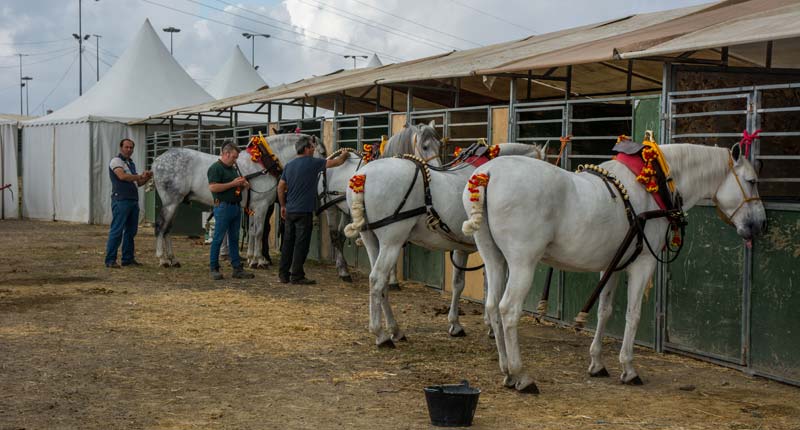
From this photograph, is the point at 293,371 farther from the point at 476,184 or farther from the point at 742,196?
the point at 742,196

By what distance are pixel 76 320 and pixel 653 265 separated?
5584 mm

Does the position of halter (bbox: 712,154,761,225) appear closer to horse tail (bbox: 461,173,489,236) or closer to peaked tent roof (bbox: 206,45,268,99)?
horse tail (bbox: 461,173,489,236)

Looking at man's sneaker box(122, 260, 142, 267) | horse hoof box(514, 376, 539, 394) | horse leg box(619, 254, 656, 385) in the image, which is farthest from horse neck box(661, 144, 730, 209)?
man's sneaker box(122, 260, 142, 267)

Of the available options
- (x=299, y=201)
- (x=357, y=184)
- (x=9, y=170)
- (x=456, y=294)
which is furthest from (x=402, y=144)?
(x=9, y=170)

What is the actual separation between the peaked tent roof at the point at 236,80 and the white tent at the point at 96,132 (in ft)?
15.2

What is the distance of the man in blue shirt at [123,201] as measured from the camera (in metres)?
12.9

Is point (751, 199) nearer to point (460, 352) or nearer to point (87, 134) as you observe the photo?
point (460, 352)

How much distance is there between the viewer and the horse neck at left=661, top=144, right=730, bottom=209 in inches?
251

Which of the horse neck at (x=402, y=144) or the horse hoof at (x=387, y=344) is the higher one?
the horse neck at (x=402, y=144)

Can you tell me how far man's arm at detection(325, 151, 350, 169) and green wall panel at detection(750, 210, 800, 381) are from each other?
6.19m

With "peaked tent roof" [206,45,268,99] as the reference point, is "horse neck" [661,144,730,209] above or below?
below

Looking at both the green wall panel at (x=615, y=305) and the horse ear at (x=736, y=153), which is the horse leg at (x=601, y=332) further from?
the horse ear at (x=736, y=153)

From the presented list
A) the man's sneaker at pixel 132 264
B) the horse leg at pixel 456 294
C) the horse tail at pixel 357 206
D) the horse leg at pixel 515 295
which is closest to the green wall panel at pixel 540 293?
the horse leg at pixel 456 294

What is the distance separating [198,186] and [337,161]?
3.01m
